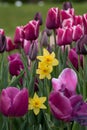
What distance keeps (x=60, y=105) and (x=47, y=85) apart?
0.55m

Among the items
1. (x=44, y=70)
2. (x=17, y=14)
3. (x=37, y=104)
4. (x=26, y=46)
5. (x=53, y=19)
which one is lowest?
(x=37, y=104)

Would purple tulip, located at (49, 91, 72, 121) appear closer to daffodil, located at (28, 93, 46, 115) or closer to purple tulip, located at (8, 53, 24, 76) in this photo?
daffodil, located at (28, 93, 46, 115)

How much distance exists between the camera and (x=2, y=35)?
265 cm

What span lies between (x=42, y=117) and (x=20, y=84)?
1.05 ft

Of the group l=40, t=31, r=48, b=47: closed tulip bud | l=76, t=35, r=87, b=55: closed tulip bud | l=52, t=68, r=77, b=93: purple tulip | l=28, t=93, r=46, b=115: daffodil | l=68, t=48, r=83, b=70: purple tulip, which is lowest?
l=28, t=93, r=46, b=115: daffodil

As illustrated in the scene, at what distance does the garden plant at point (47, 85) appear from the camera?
74.0 inches

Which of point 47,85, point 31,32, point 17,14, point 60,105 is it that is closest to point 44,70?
point 47,85

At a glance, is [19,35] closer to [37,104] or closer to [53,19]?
[53,19]

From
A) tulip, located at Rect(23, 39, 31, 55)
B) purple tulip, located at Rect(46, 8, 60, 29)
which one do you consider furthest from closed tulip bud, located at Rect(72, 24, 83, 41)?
tulip, located at Rect(23, 39, 31, 55)

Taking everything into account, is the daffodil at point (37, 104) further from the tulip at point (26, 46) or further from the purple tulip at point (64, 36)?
the tulip at point (26, 46)

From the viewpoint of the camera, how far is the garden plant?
1.88 metres

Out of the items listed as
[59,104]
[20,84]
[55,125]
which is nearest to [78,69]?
[20,84]

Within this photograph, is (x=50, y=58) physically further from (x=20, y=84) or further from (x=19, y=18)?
(x=19, y=18)

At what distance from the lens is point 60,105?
6.05 feet
